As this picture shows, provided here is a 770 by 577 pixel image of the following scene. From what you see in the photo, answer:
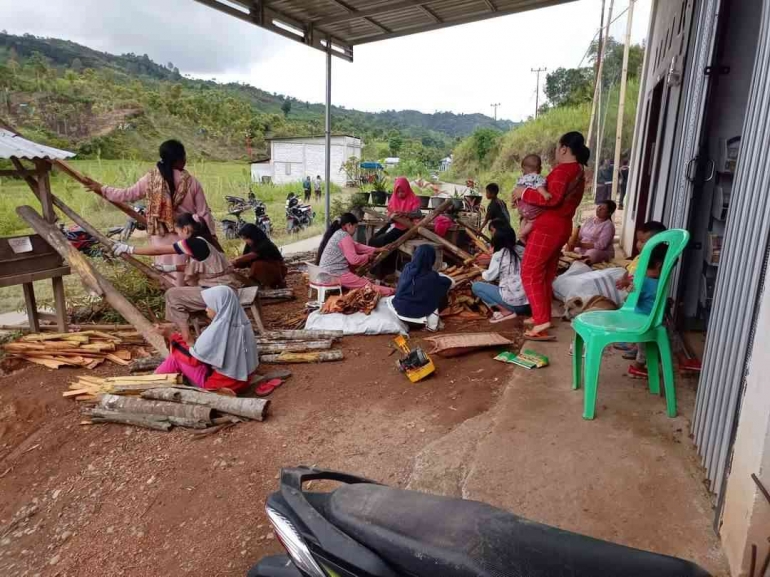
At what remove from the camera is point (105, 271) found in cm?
698

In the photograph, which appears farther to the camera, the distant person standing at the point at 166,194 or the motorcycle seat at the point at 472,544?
the distant person standing at the point at 166,194

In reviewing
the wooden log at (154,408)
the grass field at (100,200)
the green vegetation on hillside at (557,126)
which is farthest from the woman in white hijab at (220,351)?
the green vegetation on hillside at (557,126)

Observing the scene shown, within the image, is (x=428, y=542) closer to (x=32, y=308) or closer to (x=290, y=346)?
(x=290, y=346)

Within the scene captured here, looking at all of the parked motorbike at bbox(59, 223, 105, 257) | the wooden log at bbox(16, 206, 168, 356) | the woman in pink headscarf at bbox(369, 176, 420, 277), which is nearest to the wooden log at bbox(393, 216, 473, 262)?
the woman in pink headscarf at bbox(369, 176, 420, 277)

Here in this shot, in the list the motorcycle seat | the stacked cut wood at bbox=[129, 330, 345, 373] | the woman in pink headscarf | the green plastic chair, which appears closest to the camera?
the motorcycle seat

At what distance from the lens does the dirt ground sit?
268 centimetres

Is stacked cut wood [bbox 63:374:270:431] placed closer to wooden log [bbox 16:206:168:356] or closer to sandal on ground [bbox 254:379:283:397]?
sandal on ground [bbox 254:379:283:397]

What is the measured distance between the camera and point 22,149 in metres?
4.57

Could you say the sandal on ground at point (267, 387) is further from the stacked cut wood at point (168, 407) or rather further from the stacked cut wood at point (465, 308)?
the stacked cut wood at point (465, 308)

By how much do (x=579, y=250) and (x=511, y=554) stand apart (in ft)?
24.8

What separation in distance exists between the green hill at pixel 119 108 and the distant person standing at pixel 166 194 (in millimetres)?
16630

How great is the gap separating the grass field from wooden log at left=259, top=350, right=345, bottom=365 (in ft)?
13.3

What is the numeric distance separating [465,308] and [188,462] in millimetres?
3826

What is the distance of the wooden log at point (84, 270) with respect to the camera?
4895mm
